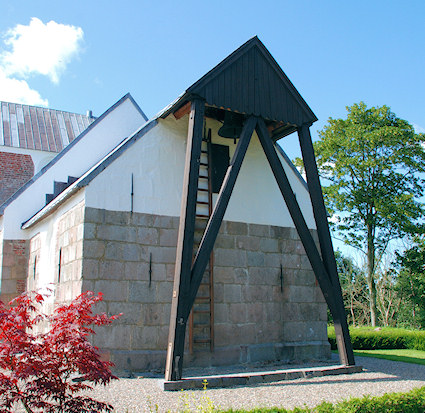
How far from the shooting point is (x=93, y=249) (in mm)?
7895

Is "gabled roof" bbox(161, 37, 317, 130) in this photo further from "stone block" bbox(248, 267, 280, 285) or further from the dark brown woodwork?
"stone block" bbox(248, 267, 280, 285)

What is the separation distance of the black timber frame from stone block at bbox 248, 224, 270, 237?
4.68 ft

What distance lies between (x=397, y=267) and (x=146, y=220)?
1785 cm

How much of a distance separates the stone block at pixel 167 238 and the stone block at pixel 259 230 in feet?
5.60

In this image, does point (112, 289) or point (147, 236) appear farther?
point (147, 236)

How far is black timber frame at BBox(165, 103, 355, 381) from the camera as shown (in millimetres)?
6820

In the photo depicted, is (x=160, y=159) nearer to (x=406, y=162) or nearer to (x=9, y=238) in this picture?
(x=9, y=238)

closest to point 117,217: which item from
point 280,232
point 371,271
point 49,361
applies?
point 280,232

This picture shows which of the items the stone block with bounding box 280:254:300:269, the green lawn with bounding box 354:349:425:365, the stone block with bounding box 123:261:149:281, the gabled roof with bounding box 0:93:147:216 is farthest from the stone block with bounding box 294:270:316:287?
the gabled roof with bounding box 0:93:147:216

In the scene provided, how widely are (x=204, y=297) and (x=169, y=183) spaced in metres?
2.26

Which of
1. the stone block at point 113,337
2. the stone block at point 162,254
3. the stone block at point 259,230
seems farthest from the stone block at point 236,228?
the stone block at point 113,337

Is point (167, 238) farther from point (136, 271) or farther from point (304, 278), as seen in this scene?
point (304, 278)

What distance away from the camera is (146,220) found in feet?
28.0

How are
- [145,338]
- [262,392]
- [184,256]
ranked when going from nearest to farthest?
[262,392], [184,256], [145,338]
